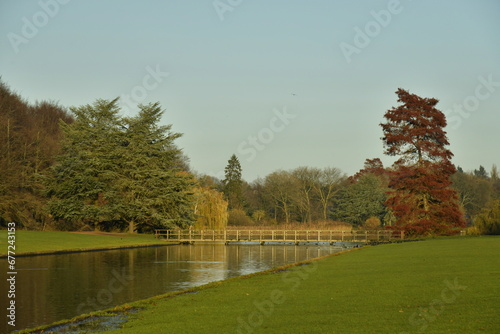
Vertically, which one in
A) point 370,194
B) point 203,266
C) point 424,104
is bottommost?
point 203,266

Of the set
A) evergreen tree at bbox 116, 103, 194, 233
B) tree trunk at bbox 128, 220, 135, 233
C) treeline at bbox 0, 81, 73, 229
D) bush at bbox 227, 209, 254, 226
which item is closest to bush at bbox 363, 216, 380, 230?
bush at bbox 227, 209, 254, 226

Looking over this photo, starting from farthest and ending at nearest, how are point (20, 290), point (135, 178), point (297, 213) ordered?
point (297, 213)
point (135, 178)
point (20, 290)


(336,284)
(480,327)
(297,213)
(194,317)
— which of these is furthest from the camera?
(297,213)

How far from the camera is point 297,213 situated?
302 feet

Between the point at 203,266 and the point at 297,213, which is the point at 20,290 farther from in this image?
the point at 297,213

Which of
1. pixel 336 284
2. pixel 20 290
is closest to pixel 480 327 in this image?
pixel 336 284

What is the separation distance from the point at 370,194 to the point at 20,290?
215 ft

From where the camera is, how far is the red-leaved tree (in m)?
42.9

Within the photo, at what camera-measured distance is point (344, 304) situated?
39.5ft

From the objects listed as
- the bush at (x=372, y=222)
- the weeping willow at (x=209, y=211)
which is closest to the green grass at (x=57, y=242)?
the weeping willow at (x=209, y=211)

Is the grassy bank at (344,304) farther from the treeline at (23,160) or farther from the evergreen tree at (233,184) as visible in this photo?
the evergreen tree at (233,184)

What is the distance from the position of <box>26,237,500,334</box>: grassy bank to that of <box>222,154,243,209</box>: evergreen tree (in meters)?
73.3

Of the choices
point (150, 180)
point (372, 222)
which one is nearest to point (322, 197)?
point (372, 222)

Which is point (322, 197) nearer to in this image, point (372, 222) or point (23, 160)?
point (372, 222)
